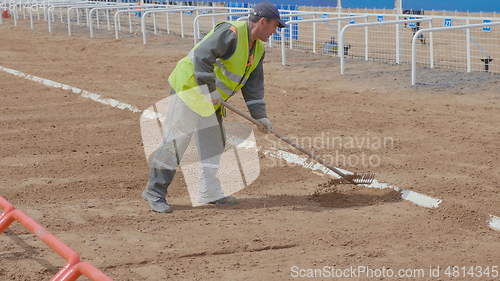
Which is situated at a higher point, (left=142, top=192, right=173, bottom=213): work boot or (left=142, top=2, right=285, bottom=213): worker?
(left=142, top=2, right=285, bottom=213): worker

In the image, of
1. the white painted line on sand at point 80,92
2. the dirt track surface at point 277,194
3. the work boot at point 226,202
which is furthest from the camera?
the white painted line on sand at point 80,92

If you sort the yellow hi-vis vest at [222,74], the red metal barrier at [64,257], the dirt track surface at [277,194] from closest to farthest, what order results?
the red metal barrier at [64,257], the dirt track surface at [277,194], the yellow hi-vis vest at [222,74]

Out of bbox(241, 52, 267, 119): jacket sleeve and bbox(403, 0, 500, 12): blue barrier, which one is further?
bbox(403, 0, 500, 12): blue barrier

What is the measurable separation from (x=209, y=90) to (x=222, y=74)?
0.22 m

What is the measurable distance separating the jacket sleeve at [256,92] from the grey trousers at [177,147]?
31 centimetres

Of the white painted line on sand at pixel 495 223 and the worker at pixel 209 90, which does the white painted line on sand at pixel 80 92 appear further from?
the white painted line on sand at pixel 495 223

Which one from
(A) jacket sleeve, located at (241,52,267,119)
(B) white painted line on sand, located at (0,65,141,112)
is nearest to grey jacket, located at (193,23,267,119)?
(A) jacket sleeve, located at (241,52,267,119)

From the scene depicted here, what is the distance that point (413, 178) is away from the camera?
6.89 metres

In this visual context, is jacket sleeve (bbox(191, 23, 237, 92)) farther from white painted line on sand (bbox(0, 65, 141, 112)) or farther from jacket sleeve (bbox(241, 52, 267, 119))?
white painted line on sand (bbox(0, 65, 141, 112))

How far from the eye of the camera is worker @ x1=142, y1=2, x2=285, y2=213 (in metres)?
5.94

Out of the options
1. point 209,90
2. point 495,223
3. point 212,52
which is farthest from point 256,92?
point 495,223

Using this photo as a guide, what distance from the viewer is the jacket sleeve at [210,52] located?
19.3 ft

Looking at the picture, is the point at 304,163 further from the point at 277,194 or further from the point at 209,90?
the point at 209,90

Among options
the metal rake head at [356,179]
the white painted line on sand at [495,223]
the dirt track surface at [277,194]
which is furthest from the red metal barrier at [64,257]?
the white painted line on sand at [495,223]
